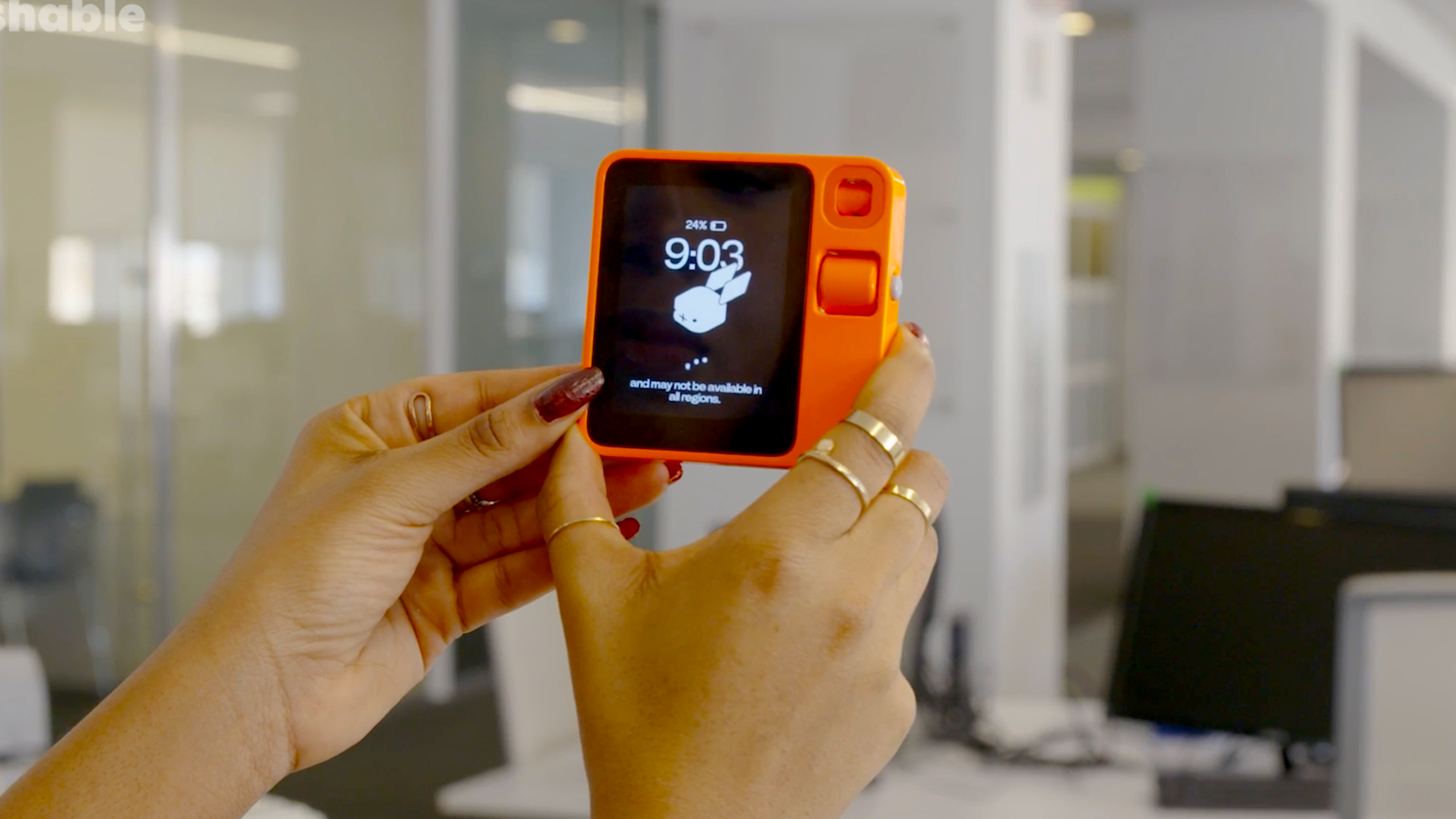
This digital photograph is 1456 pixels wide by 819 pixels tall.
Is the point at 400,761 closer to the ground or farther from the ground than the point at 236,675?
closer to the ground

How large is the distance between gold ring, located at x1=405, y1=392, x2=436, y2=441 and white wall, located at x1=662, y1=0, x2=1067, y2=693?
311cm

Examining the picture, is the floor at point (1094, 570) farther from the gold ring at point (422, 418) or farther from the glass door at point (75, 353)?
the glass door at point (75, 353)

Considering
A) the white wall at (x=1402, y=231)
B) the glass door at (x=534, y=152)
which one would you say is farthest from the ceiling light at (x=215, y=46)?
the white wall at (x=1402, y=231)

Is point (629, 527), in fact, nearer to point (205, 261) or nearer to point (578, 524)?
point (578, 524)

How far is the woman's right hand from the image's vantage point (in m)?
0.63

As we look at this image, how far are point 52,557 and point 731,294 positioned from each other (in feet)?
13.0

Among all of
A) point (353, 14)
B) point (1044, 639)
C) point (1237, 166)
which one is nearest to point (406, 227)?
point (353, 14)

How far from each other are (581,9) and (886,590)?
5.32 meters

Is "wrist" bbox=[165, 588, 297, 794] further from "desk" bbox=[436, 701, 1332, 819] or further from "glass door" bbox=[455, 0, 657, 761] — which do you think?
"glass door" bbox=[455, 0, 657, 761]

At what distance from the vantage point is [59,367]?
159 inches

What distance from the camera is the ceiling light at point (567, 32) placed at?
18.1 ft

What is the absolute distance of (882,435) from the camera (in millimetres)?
688

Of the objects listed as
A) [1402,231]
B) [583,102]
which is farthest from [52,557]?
[1402,231]

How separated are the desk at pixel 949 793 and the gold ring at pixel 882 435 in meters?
1.35
